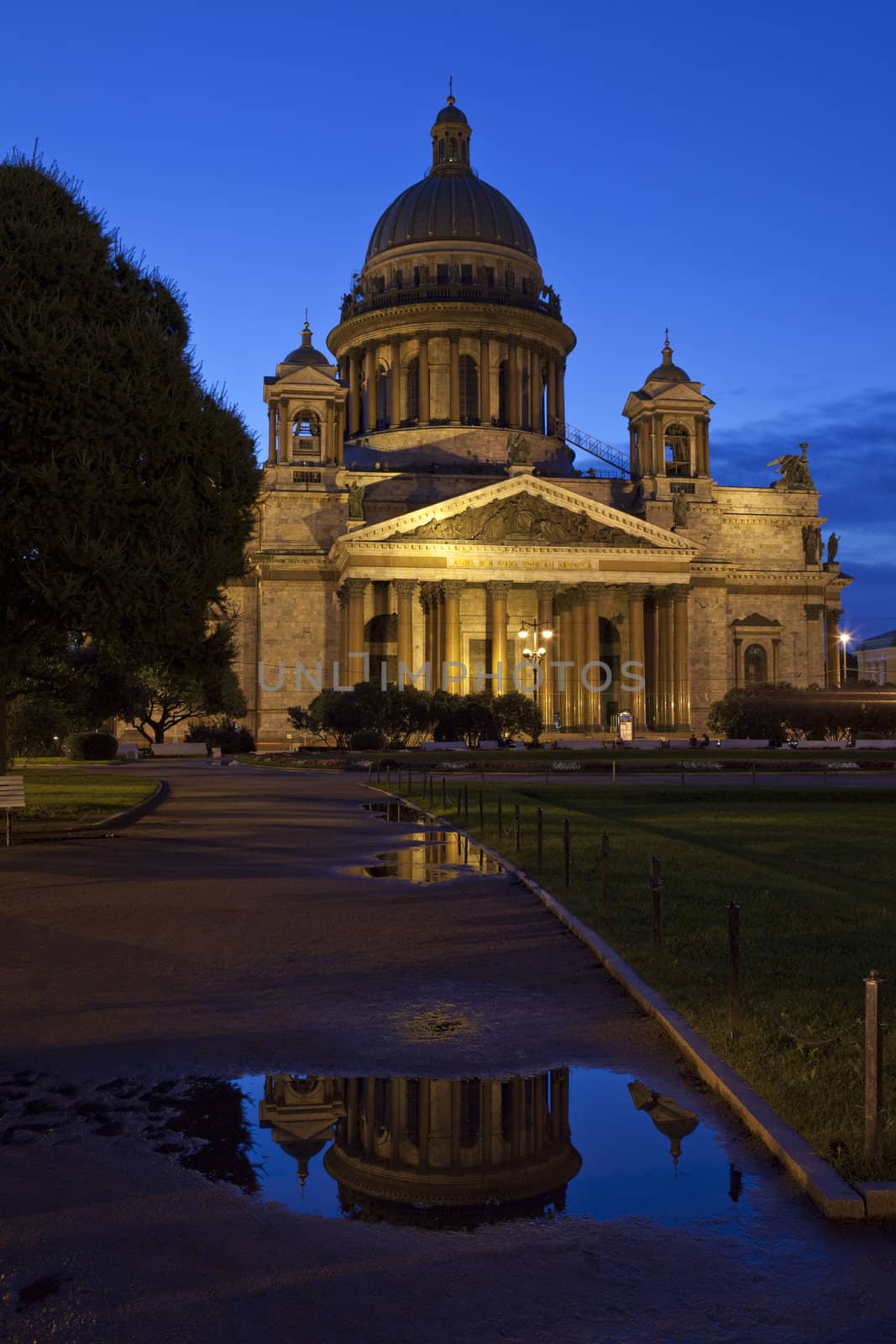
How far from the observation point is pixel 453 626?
71062 mm

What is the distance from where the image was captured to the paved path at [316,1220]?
4812mm

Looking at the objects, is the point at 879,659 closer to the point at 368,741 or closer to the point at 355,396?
the point at 355,396

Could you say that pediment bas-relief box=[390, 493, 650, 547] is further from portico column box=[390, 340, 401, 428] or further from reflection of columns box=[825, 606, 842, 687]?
reflection of columns box=[825, 606, 842, 687]

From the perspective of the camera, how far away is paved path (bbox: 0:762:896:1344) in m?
4.81

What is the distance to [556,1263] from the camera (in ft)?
17.2

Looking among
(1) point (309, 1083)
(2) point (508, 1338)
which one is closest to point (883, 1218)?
(2) point (508, 1338)

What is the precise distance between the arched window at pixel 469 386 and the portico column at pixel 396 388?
13.5 ft

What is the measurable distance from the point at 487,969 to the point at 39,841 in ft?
43.9

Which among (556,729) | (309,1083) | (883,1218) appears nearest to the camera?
(883,1218)

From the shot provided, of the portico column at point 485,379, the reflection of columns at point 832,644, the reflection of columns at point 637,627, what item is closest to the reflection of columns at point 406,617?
the reflection of columns at point 637,627

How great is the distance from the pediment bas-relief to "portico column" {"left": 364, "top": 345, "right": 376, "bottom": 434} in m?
18.1

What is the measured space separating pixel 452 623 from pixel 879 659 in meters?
108

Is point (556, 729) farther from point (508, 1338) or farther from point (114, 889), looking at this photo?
point (508, 1338)

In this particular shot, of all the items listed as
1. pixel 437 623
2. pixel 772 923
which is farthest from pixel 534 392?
pixel 772 923
